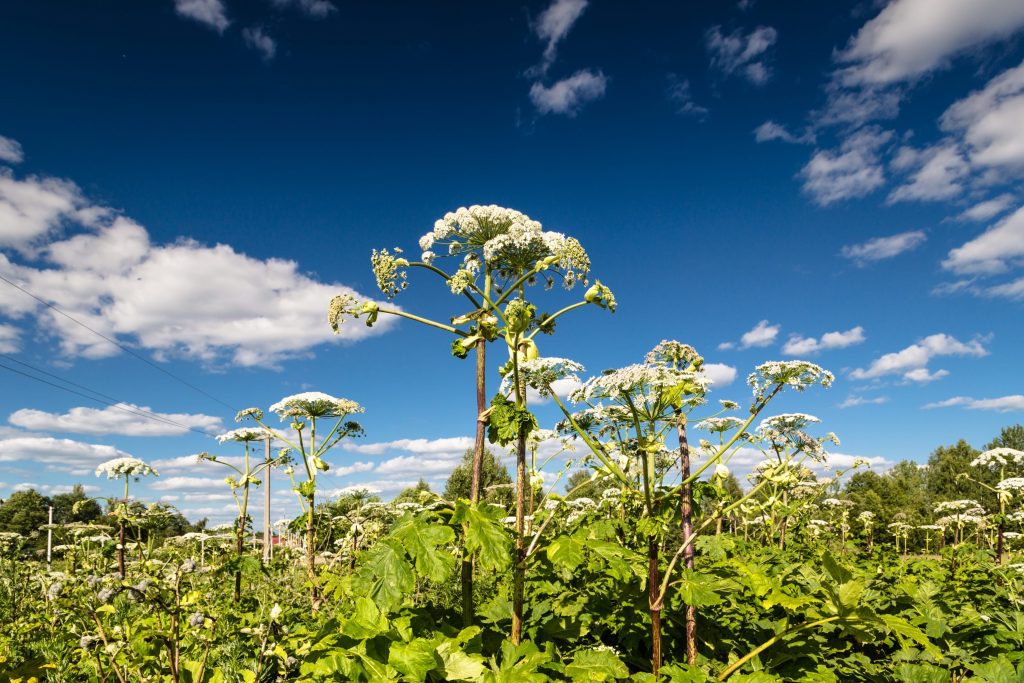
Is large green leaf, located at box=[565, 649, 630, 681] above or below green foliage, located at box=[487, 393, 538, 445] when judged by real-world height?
below

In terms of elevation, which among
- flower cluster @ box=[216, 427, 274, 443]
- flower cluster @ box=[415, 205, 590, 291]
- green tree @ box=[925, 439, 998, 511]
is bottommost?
green tree @ box=[925, 439, 998, 511]

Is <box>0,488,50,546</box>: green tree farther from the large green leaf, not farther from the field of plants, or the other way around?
the large green leaf

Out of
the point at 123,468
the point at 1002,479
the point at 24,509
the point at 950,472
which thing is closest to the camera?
the point at 123,468

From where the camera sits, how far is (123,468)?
7.93m

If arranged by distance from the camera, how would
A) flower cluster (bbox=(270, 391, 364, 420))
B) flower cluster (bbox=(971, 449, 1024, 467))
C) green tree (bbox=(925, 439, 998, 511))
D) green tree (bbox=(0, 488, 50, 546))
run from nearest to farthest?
flower cluster (bbox=(270, 391, 364, 420))
flower cluster (bbox=(971, 449, 1024, 467))
green tree (bbox=(0, 488, 50, 546))
green tree (bbox=(925, 439, 998, 511))

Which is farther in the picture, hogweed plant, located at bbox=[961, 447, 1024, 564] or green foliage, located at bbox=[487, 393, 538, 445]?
hogweed plant, located at bbox=[961, 447, 1024, 564]

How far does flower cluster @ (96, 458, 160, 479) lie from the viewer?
7.92 metres

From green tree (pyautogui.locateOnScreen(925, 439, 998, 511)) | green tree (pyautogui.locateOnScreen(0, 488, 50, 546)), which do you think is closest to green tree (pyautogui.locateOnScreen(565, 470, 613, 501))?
green tree (pyautogui.locateOnScreen(0, 488, 50, 546))

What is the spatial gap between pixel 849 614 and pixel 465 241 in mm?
3838

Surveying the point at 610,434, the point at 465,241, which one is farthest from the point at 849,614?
the point at 465,241

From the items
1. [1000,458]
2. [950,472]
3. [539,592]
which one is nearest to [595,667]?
[539,592]

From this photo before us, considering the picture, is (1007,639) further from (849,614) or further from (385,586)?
(385,586)

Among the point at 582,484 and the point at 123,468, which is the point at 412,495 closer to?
the point at 582,484

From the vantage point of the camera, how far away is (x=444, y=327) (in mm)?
3865
